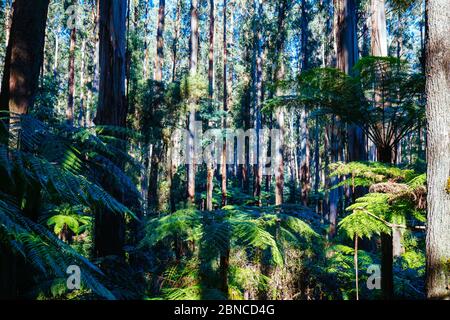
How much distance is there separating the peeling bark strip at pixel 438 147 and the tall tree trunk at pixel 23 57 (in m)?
3.31

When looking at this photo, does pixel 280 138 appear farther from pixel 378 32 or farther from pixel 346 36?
pixel 346 36

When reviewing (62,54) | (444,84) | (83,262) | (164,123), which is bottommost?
(83,262)

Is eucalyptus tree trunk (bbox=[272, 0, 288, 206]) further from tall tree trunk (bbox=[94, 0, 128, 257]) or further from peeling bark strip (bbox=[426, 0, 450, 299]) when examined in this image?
peeling bark strip (bbox=[426, 0, 450, 299])

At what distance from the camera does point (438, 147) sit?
2.21 metres

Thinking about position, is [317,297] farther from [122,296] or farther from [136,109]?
[136,109]

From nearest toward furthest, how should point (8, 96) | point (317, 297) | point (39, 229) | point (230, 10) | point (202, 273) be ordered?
point (39, 229) < point (202, 273) < point (8, 96) < point (317, 297) < point (230, 10)

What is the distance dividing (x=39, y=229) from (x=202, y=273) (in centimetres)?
136

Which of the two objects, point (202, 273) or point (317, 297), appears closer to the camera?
point (202, 273)

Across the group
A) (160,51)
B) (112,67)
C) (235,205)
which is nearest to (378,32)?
(235,205)

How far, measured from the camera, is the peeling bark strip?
2141 mm

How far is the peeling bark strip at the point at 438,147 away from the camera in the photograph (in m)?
2.14

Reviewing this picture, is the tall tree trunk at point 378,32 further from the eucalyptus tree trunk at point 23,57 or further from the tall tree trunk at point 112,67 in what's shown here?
the eucalyptus tree trunk at point 23,57
